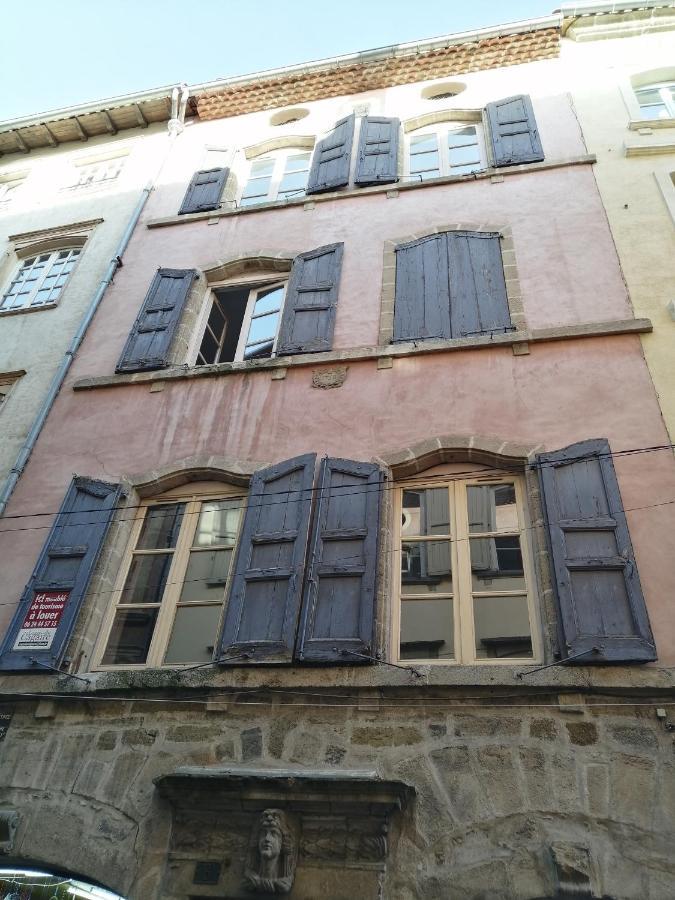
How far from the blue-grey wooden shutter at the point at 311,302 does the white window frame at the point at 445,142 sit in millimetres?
1869

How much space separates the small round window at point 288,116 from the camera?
1149 centimetres

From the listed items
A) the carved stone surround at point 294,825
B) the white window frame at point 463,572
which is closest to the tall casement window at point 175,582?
the carved stone surround at point 294,825

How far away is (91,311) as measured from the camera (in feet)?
27.8

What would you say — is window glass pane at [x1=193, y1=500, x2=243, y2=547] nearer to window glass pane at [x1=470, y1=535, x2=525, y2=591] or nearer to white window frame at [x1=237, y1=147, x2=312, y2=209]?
window glass pane at [x1=470, y1=535, x2=525, y2=591]

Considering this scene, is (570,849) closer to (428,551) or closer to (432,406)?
(428,551)

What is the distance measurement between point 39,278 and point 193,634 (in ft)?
21.0

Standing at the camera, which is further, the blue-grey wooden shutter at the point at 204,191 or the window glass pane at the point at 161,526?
the blue-grey wooden shutter at the point at 204,191

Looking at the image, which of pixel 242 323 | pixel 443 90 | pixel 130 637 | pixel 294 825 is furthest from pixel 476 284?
pixel 294 825

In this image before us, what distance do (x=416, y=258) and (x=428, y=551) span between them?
151 inches

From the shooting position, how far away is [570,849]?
3.87 m

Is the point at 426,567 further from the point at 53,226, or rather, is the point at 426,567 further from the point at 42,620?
the point at 53,226

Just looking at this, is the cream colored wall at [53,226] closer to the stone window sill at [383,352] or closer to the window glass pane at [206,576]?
the stone window sill at [383,352]

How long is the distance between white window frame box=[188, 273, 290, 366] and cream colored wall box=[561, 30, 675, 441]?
3745 mm

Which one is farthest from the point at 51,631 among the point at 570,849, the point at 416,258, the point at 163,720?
the point at 416,258
